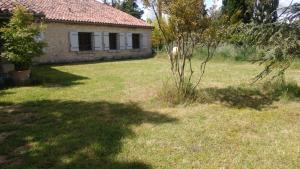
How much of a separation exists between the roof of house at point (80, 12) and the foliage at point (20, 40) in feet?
18.8

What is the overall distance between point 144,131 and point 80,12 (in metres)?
15.5

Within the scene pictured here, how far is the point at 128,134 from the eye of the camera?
4.88m

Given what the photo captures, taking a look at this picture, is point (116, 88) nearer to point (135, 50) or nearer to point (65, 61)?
point (65, 61)

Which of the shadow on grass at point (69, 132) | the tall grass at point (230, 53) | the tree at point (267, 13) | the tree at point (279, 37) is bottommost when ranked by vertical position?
the shadow on grass at point (69, 132)

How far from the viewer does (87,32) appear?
18.5 m

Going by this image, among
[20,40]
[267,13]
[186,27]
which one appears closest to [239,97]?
[267,13]

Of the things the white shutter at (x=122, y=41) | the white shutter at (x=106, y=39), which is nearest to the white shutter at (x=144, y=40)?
the white shutter at (x=122, y=41)

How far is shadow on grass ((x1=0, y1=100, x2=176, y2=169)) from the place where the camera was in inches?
154

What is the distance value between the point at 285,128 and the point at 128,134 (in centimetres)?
264

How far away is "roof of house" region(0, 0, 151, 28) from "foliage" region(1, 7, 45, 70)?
5.73 m

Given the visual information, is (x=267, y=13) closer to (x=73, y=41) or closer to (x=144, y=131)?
(x=144, y=131)

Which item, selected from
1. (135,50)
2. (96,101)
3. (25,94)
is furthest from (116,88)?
(135,50)

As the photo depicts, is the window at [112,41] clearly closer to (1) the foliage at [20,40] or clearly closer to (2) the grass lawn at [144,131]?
(1) the foliage at [20,40]

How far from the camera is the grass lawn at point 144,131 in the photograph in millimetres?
3922
